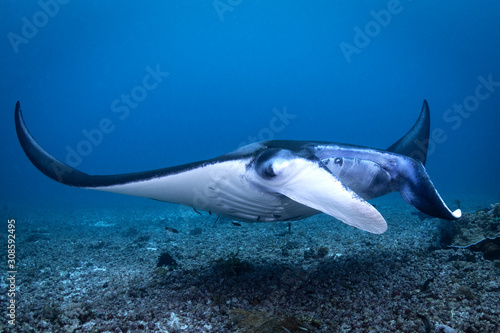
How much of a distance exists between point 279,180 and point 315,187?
33 centimetres

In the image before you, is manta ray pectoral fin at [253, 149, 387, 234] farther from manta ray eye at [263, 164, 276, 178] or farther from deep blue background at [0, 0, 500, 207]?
deep blue background at [0, 0, 500, 207]

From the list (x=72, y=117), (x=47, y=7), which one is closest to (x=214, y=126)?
(x=72, y=117)

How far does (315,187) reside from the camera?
165cm

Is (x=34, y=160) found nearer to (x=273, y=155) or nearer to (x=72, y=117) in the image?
(x=273, y=155)

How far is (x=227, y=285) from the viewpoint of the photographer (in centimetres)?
267
